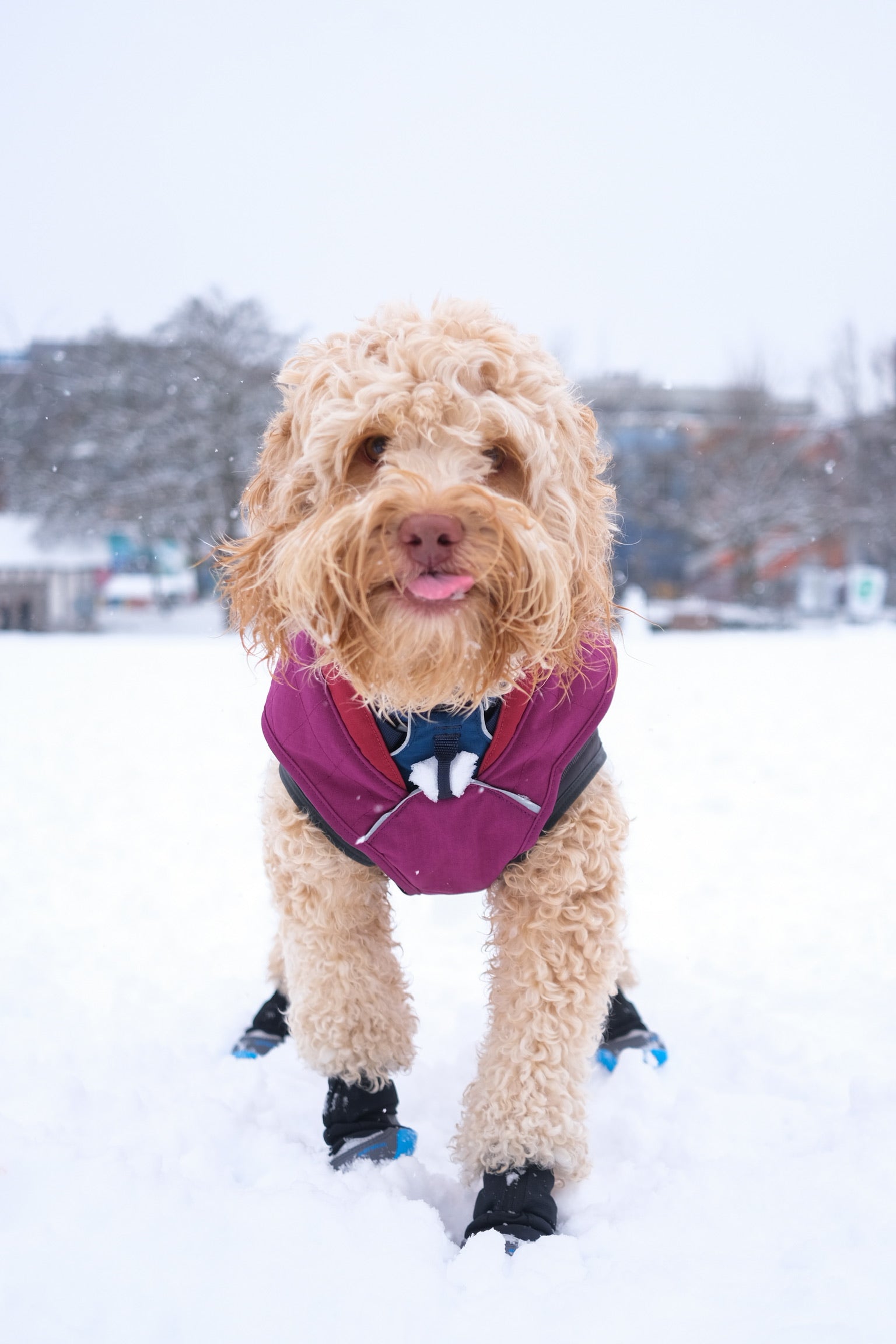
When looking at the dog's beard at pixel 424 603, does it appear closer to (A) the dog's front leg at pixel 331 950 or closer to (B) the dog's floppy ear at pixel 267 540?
(B) the dog's floppy ear at pixel 267 540

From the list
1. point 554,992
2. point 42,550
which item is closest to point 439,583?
point 554,992

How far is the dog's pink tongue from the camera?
1.90 meters

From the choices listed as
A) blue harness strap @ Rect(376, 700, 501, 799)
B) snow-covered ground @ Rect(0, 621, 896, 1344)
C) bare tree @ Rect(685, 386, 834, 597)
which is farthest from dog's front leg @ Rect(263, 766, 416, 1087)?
bare tree @ Rect(685, 386, 834, 597)

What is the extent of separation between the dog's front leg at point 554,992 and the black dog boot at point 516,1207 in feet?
0.12

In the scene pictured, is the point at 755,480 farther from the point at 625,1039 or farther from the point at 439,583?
the point at 439,583

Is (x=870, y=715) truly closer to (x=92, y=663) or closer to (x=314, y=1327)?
(x=314, y=1327)

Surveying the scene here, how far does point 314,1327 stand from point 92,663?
43.3 ft

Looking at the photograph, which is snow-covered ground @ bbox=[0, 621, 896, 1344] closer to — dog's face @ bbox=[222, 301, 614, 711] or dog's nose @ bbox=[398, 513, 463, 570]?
dog's face @ bbox=[222, 301, 614, 711]

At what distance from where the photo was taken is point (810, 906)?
418 centimetres

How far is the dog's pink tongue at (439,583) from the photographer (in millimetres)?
1896

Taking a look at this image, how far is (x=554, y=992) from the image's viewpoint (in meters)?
2.36

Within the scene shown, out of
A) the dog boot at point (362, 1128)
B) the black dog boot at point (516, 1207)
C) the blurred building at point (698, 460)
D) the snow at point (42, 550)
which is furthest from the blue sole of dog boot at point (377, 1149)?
the snow at point (42, 550)

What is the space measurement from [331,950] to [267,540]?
3.75ft

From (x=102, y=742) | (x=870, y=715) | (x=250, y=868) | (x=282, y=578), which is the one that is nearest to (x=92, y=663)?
(x=102, y=742)
